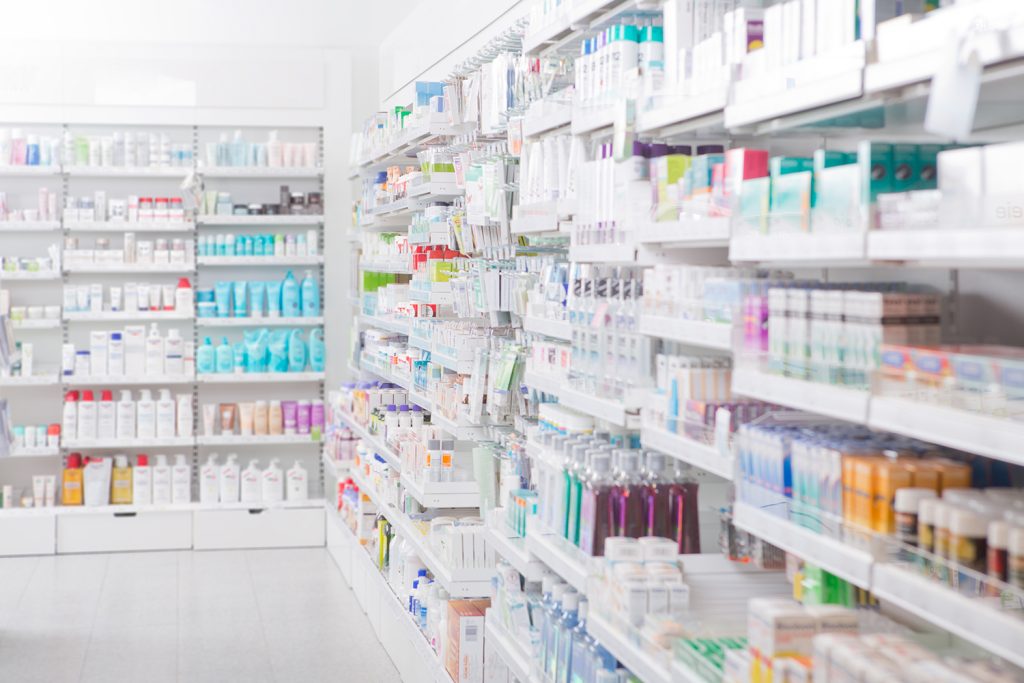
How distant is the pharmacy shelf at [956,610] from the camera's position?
5.56ft

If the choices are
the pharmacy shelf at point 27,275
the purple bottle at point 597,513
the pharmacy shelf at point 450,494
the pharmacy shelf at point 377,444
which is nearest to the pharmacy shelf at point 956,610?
the purple bottle at point 597,513

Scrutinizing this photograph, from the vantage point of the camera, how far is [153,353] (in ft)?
28.9

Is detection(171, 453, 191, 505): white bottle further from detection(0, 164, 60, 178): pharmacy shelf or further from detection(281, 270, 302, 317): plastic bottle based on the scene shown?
detection(0, 164, 60, 178): pharmacy shelf

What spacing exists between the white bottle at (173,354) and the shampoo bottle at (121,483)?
67cm

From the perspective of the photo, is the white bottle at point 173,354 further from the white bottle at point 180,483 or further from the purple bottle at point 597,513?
the purple bottle at point 597,513

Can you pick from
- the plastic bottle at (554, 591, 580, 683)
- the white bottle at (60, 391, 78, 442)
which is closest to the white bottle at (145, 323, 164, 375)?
the white bottle at (60, 391, 78, 442)

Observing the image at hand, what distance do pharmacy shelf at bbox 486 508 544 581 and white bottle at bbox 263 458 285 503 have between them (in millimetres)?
4719

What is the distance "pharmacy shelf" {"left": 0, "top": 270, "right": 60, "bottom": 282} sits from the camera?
8.56 metres

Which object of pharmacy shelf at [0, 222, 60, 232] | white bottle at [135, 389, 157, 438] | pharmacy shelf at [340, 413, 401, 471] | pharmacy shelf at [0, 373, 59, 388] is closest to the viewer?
pharmacy shelf at [340, 413, 401, 471]

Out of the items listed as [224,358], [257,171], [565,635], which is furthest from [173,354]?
[565,635]

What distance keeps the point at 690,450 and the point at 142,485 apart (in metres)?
6.75

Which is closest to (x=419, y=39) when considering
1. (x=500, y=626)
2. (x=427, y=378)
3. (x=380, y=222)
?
(x=380, y=222)

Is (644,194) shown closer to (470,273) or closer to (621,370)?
(621,370)

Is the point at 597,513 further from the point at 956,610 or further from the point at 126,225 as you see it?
the point at 126,225
